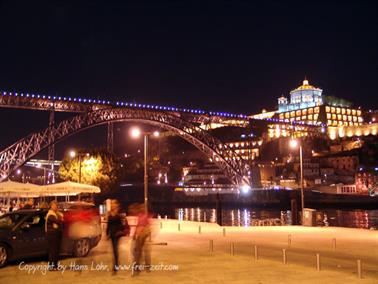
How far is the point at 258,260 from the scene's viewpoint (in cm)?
1436

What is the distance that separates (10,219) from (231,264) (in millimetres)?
6616

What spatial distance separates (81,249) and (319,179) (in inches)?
4145

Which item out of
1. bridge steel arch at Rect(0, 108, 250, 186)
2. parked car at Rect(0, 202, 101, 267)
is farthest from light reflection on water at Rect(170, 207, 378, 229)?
parked car at Rect(0, 202, 101, 267)

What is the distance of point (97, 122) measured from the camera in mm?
71000

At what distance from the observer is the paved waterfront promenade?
11.3 metres

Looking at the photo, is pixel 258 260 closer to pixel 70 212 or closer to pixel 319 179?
pixel 70 212

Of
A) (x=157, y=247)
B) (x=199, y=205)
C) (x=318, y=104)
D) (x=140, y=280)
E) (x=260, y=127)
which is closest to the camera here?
(x=140, y=280)

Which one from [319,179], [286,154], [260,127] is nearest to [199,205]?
[260,127]

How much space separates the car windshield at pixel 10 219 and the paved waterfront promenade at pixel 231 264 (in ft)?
3.86

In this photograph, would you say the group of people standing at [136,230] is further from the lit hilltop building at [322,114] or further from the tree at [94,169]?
the lit hilltop building at [322,114]

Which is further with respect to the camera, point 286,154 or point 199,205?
point 286,154

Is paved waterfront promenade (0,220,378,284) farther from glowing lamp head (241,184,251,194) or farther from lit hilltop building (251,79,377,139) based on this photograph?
lit hilltop building (251,79,377,139)

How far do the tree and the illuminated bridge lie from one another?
4.78 m

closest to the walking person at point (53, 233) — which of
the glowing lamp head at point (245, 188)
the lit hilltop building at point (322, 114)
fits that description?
the glowing lamp head at point (245, 188)
